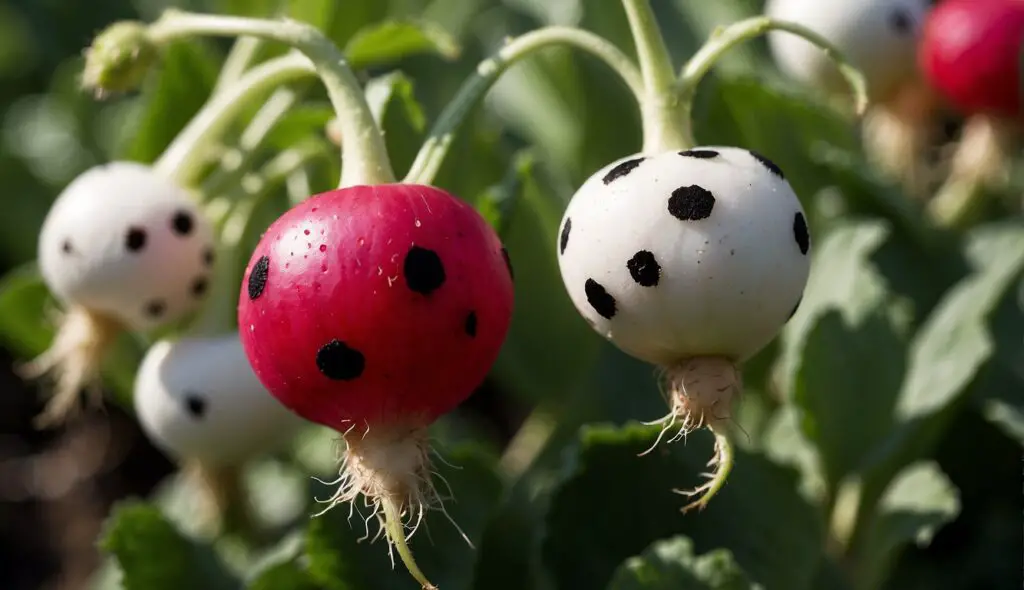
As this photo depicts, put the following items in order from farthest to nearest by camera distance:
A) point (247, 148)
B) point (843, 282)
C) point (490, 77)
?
point (843, 282), point (247, 148), point (490, 77)

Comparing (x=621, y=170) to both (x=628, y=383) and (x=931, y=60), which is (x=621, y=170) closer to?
(x=628, y=383)

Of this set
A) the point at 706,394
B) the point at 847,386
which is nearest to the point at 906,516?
the point at 847,386

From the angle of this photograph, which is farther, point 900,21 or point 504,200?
point 900,21

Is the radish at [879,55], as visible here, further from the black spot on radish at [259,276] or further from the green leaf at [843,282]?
the black spot on radish at [259,276]

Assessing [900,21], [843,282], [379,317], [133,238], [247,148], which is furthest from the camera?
[900,21]

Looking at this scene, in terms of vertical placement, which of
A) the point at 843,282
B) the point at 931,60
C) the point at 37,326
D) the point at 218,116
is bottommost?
the point at 37,326

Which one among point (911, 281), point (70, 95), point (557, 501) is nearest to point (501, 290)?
point (557, 501)

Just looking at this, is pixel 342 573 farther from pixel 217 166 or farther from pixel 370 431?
pixel 217 166
